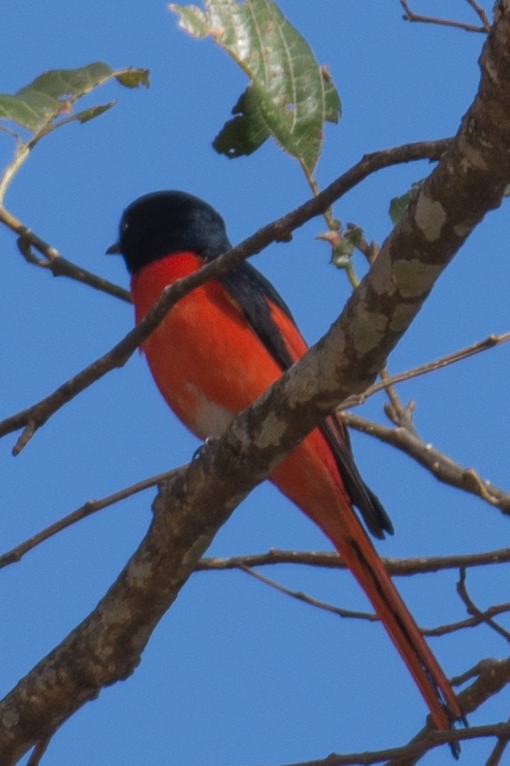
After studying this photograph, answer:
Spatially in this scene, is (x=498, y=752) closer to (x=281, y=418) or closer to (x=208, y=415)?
(x=281, y=418)

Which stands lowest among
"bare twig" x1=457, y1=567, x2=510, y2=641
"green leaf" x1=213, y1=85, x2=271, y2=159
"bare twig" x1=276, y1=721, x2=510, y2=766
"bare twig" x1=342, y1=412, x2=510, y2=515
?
"bare twig" x1=276, y1=721, x2=510, y2=766

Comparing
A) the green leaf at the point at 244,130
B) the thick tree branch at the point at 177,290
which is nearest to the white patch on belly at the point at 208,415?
the green leaf at the point at 244,130

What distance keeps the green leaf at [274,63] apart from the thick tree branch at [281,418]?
3.43 ft

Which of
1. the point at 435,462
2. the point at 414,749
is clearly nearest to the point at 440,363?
the point at 435,462

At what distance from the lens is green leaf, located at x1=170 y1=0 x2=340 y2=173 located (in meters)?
4.24

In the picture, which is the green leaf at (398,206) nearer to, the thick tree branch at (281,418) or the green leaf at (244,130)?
the green leaf at (244,130)

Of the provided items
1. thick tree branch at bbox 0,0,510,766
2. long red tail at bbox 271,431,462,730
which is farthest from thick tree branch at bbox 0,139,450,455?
long red tail at bbox 271,431,462,730

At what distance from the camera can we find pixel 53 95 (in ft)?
14.1

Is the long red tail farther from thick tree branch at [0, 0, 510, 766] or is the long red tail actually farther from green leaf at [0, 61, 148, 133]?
green leaf at [0, 61, 148, 133]

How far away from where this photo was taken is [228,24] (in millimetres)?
4262

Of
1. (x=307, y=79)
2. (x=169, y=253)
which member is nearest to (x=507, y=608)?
(x=307, y=79)

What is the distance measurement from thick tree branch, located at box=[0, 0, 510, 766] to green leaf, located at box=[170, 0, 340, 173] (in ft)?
3.43

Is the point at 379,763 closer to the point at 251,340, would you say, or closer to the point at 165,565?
the point at 165,565

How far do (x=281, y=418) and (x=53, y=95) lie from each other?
144 cm
